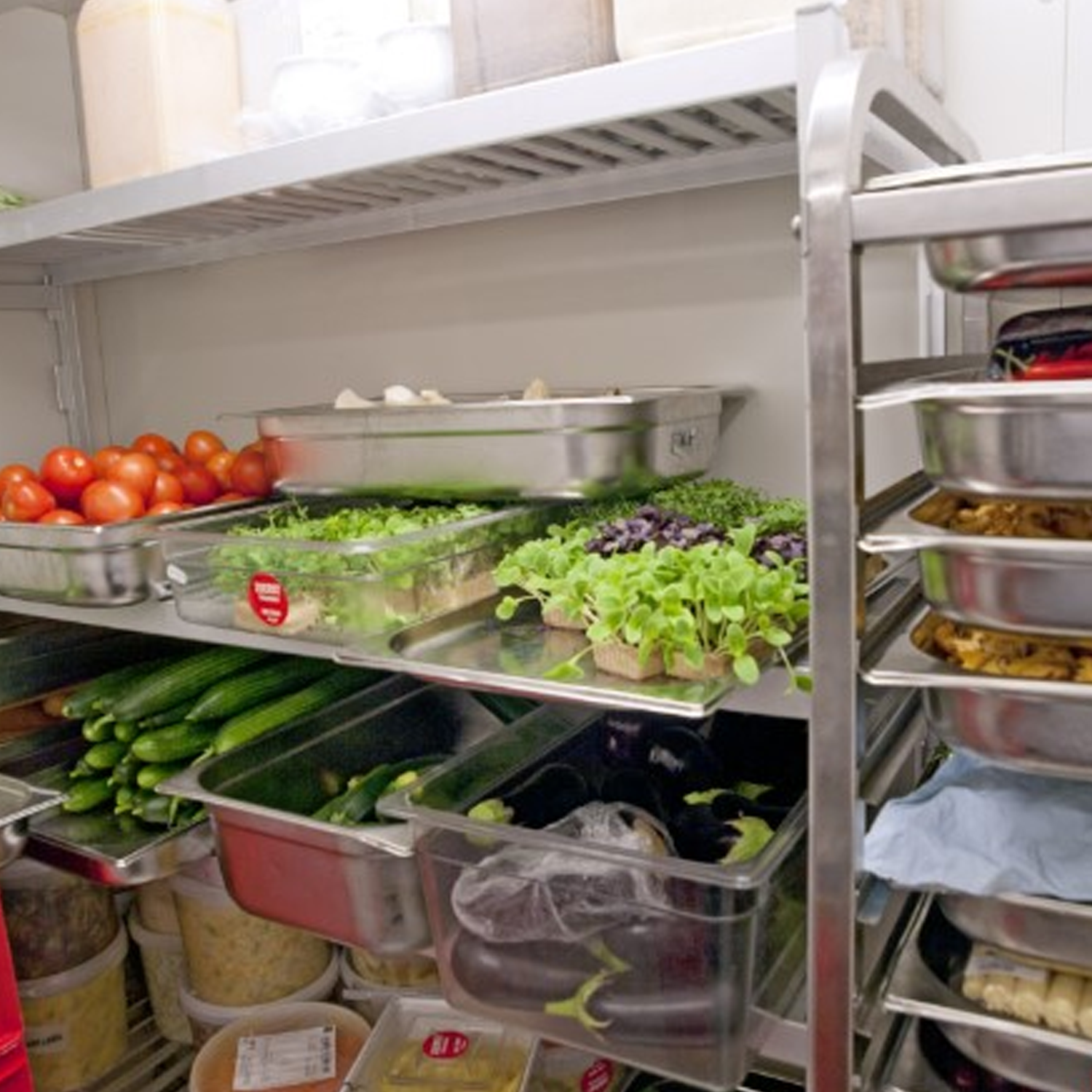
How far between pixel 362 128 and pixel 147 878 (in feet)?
3.27

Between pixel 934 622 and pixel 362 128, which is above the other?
pixel 362 128

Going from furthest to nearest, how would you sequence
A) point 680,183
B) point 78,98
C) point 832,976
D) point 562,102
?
point 78,98 < point 680,183 < point 562,102 < point 832,976

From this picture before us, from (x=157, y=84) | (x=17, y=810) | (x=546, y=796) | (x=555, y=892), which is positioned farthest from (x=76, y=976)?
(x=157, y=84)

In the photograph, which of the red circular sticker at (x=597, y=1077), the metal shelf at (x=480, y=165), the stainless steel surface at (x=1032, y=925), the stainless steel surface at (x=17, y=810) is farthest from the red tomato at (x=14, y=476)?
the stainless steel surface at (x=1032, y=925)

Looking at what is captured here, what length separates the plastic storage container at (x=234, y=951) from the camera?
164 centimetres

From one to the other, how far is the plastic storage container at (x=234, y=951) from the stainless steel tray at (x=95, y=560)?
504 mm

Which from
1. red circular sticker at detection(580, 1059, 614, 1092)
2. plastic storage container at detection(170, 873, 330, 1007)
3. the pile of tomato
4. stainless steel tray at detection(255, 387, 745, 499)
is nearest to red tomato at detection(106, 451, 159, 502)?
the pile of tomato

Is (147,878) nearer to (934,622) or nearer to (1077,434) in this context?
(934,622)

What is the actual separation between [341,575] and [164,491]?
1.79 feet

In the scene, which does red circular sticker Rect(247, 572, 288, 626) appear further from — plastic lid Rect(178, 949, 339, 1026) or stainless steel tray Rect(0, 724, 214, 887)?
plastic lid Rect(178, 949, 339, 1026)

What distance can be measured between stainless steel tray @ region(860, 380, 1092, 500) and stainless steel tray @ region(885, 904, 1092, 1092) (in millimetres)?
393

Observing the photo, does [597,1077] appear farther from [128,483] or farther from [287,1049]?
[128,483]

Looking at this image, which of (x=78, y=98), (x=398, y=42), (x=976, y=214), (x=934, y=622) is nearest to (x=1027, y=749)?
(x=934, y=622)

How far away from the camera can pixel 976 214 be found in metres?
0.69
